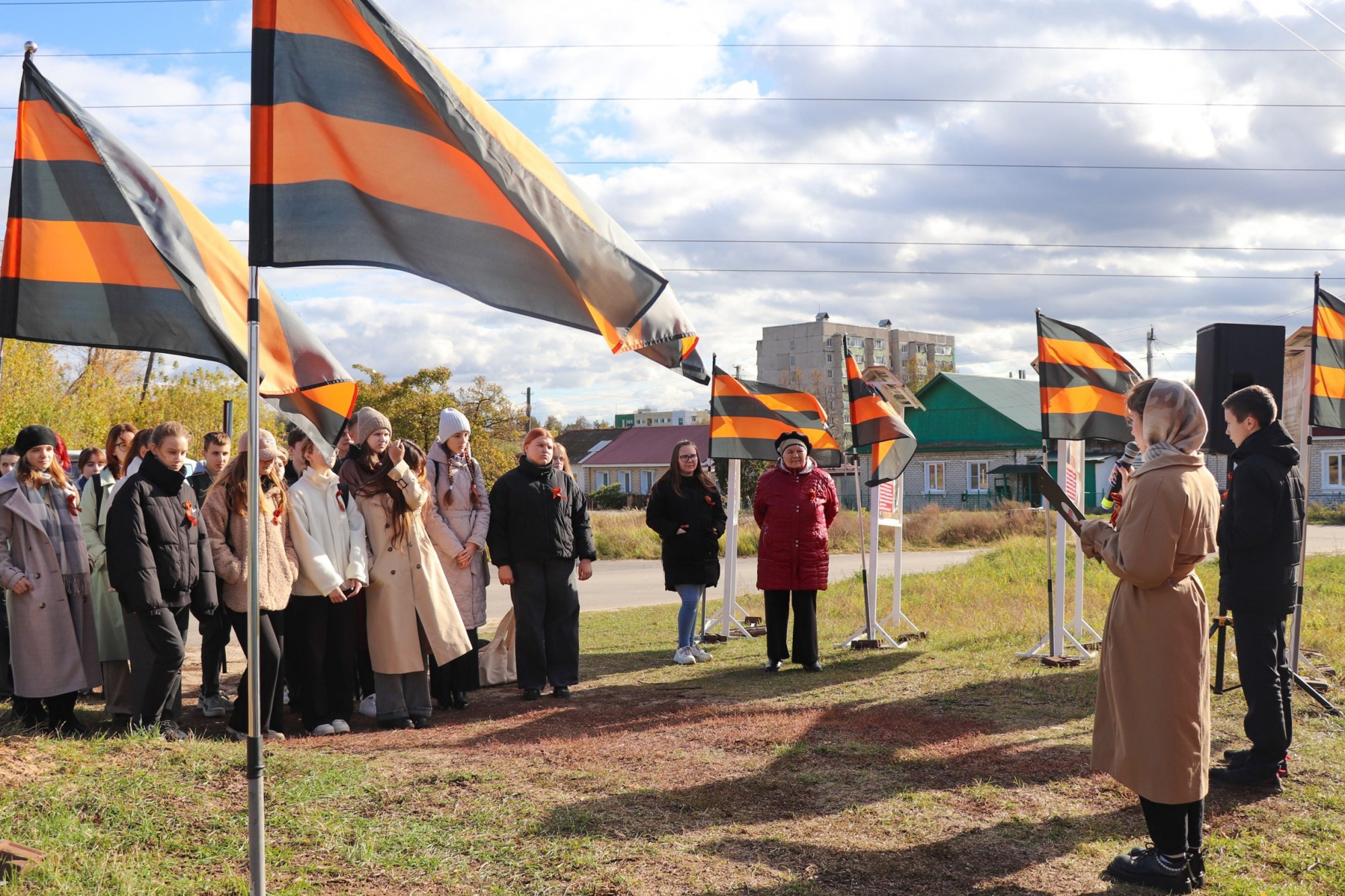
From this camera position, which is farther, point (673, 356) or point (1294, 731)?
point (1294, 731)

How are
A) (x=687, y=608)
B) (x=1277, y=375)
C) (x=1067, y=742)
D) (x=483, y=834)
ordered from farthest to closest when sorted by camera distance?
1. (x=687, y=608)
2. (x=1277, y=375)
3. (x=1067, y=742)
4. (x=483, y=834)

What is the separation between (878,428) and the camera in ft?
37.0

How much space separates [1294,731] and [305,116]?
7331mm

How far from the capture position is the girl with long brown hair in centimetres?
1082

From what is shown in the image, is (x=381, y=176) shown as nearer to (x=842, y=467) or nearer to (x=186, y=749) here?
(x=186, y=749)

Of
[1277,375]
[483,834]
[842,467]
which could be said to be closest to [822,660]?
[842,467]

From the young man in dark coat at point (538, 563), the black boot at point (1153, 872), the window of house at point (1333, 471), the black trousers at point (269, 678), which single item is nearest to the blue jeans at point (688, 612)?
the young man in dark coat at point (538, 563)

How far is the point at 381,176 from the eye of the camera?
14.1 feet

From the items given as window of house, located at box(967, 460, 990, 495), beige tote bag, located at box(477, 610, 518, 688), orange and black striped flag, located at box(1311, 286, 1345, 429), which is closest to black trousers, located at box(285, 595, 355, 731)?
beige tote bag, located at box(477, 610, 518, 688)

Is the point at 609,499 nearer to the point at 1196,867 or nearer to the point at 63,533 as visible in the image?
the point at 63,533

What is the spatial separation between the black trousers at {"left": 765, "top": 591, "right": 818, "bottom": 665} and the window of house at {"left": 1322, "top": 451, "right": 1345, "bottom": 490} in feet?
171

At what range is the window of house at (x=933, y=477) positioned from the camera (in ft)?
190

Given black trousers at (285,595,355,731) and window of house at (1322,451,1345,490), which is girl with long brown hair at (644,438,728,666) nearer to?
black trousers at (285,595,355,731)

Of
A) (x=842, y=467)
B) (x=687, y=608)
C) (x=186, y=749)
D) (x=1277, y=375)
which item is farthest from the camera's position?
(x=842, y=467)
